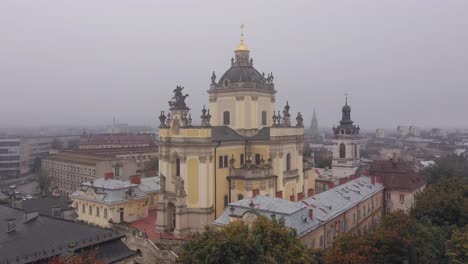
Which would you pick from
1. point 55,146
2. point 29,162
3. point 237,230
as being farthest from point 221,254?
point 55,146

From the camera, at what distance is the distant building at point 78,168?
226 feet

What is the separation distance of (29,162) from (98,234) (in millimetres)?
103204

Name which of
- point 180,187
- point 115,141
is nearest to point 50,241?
point 180,187

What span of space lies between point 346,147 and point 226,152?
25660 millimetres

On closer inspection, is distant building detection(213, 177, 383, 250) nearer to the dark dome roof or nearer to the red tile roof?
the red tile roof

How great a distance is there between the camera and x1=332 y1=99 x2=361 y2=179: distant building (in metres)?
59.8

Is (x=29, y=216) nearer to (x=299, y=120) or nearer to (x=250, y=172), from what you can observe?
(x=250, y=172)

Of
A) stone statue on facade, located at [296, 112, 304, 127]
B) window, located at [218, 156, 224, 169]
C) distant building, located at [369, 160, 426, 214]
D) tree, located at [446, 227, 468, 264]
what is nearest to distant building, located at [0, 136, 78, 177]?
window, located at [218, 156, 224, 169]

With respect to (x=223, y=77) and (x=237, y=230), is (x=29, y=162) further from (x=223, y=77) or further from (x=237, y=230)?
(x=237, y=230)

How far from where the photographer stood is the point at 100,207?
42656 mm

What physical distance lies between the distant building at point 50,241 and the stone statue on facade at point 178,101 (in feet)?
63.9

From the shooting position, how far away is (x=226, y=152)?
135ft

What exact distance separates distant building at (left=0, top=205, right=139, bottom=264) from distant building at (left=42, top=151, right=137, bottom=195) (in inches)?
1663

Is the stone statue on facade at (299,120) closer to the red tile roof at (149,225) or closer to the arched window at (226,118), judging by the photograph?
the arched window at (226,118)
